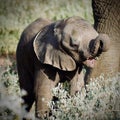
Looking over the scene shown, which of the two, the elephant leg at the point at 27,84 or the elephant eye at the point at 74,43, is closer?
the elephant eye at the point at 74,43

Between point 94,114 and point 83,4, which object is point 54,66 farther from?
point 83,4

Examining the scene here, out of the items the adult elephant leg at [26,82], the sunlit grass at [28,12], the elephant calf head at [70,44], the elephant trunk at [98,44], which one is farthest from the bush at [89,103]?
the sunlit grass at [28,12]

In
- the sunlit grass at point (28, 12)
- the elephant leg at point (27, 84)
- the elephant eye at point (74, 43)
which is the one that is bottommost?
the sunlit grass at point (28, 12)

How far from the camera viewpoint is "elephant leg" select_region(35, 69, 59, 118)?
6.98m

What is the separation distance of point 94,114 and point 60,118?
0.84ft

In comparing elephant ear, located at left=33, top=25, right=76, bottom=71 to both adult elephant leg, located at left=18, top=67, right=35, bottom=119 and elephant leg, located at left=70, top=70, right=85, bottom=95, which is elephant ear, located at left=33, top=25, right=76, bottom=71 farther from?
adult elephant leg, located at left=18, top=67, right=35, bottom=119

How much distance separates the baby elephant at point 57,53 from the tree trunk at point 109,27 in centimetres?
111

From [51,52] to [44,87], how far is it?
28cm

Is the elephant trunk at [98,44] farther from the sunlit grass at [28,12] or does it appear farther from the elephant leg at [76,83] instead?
the sunlit grass at [28,12]

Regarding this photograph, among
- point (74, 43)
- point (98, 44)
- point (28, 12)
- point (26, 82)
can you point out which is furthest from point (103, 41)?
point (28, 12)

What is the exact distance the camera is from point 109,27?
8.38m

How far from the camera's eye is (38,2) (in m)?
14.5

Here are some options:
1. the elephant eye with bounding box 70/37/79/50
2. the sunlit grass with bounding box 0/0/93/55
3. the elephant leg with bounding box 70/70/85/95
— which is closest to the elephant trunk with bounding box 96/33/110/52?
the elephant eye with bounding box 70/37/79/50

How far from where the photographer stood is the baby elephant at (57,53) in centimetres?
675
